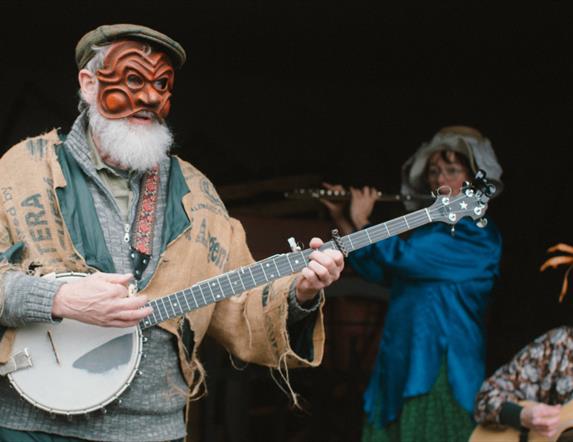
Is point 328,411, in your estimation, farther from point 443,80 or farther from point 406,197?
point 443,80

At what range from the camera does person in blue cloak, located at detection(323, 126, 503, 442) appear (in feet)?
13.0

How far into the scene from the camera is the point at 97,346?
104 inches

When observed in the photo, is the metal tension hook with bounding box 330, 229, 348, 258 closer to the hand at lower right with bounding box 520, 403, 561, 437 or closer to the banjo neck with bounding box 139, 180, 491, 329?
the banjo neck with bounding box 139, 180, 491, 329

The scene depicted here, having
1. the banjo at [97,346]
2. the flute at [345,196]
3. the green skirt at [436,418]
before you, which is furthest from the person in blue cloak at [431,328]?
the banjo at [97,346]

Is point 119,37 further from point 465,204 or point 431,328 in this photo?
point 431,328

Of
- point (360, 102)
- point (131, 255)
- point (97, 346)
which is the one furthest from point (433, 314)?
point (360, 102)

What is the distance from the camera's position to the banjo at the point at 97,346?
2.59m

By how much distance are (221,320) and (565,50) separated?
9.73 feet

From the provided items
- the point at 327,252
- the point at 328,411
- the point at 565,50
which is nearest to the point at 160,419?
the point at 327,252

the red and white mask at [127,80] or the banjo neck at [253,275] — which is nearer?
the banjo neck at [253,275]

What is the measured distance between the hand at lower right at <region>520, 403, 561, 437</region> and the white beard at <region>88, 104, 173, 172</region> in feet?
5.02

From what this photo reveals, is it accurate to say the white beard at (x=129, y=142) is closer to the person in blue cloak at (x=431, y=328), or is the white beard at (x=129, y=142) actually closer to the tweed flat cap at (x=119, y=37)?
the tweed flat cap at (x=119, y=37)

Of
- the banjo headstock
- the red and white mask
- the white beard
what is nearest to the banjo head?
the white beard

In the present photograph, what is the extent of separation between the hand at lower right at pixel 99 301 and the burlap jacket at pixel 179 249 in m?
0.14
